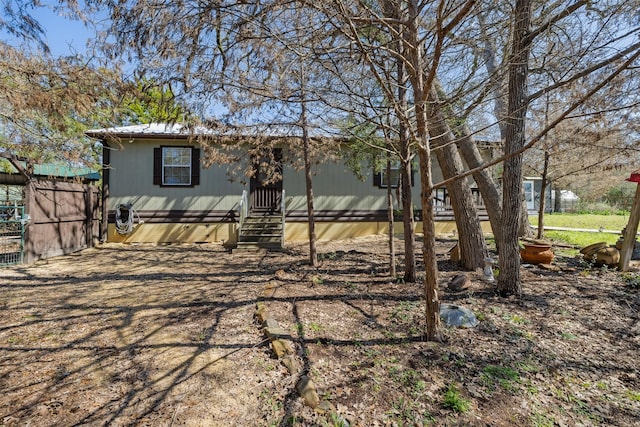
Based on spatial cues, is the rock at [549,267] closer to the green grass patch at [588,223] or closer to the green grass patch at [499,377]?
the green grass patch at [499,377]

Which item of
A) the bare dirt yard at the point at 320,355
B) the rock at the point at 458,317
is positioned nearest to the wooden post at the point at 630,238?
the bare dirt yard at the point at 320,355

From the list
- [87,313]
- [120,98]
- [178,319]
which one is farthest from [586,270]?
[120,98]

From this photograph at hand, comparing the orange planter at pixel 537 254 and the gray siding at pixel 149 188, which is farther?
the gray siding at pixel 149 188

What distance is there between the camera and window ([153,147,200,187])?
984 cm

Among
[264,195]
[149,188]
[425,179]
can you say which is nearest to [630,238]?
[425,179]

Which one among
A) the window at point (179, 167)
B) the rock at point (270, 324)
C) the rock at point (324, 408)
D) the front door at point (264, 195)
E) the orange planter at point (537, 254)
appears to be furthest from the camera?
the front door at point (264, 195)

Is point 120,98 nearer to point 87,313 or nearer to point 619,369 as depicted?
point 87,313

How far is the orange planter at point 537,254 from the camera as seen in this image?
5789 mm

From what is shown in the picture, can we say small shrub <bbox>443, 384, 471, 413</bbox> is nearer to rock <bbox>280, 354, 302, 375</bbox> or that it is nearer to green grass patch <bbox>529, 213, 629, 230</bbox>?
rock <bbox>280, 354, 302, 375</bbox>

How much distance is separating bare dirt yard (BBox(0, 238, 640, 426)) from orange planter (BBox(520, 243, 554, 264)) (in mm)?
659

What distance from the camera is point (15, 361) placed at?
2715mm

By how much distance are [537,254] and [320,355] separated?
16.4 ft

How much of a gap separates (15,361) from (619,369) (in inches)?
204

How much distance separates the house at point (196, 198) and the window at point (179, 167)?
3 cm
